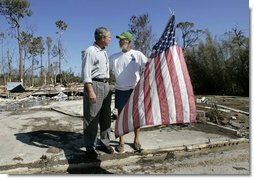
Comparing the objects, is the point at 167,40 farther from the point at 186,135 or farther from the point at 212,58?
the point at 212,58

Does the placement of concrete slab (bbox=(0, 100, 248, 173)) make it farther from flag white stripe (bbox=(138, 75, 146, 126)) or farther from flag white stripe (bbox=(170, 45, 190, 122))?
flag white stripe (bbox=(170, 45, 190, 122))

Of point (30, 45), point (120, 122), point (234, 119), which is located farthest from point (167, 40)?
point (30, 45)

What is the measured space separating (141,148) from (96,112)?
69 cm

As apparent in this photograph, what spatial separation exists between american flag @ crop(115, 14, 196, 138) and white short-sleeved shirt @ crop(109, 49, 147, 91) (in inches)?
22.5

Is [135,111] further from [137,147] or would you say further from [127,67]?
[137,147]

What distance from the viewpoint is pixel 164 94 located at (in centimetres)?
299

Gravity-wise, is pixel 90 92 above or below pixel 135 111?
above

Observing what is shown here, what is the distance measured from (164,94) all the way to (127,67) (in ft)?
2.83

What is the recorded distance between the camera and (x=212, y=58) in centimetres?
1371

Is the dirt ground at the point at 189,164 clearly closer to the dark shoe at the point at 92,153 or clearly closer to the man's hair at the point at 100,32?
the dark shoe at the point at 92,153

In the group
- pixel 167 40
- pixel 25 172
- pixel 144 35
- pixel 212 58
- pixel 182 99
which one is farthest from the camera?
pixel 212 58

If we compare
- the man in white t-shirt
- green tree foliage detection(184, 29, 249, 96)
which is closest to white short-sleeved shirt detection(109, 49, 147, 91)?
the man in white t-shirt

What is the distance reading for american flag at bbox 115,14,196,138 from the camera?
9.71ft

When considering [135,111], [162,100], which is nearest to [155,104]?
[162,100]
